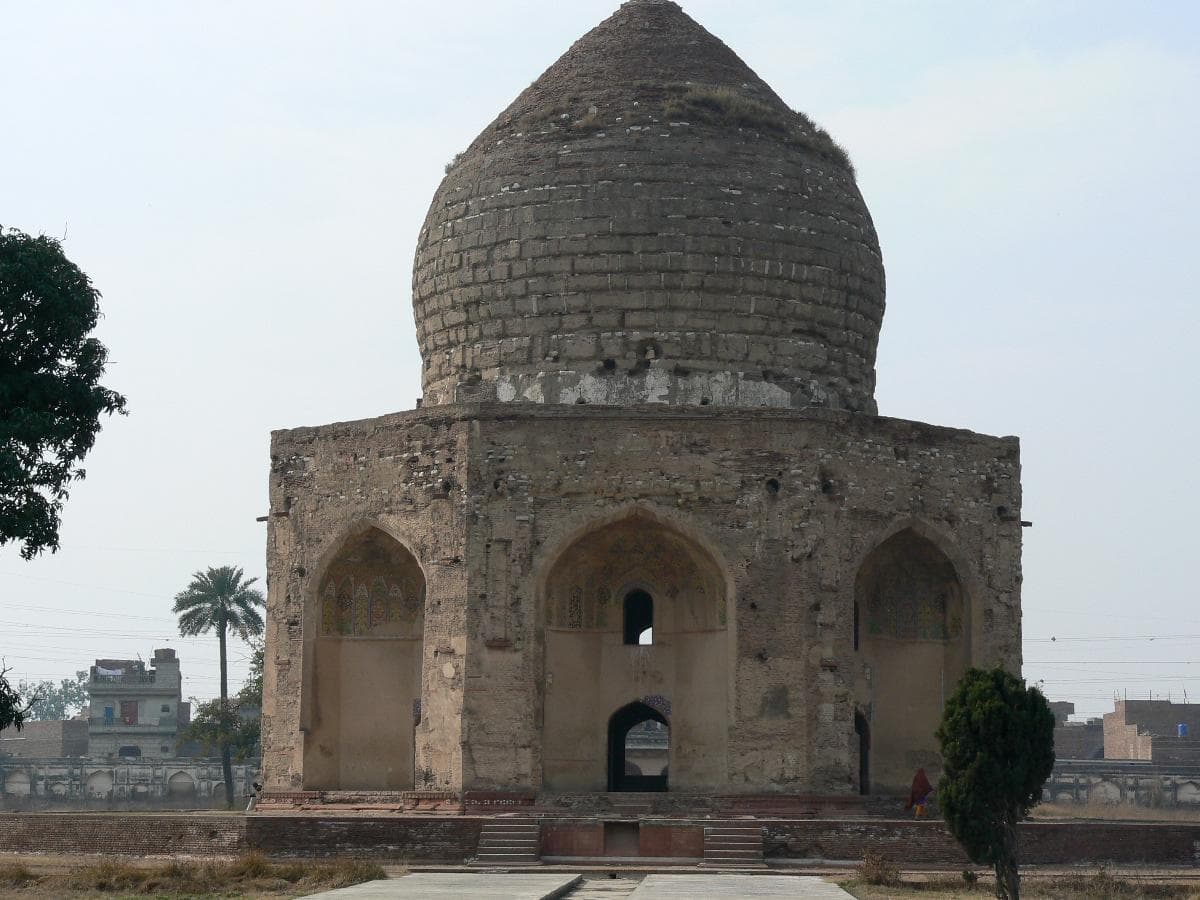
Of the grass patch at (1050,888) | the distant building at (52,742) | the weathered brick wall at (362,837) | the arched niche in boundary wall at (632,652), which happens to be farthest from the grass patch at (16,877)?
the distant building at (52,742)

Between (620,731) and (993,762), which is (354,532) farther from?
(993,762)

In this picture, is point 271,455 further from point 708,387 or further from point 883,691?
point 883,691

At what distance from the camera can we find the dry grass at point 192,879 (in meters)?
16.4

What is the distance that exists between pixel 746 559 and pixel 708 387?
2.24 meters

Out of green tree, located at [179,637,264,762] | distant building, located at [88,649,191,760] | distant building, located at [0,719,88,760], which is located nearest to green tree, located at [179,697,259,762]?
green tree, located at [179,637,264,762]

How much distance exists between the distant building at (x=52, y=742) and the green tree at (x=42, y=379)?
3993 cm

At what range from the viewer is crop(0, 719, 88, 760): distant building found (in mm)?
55062

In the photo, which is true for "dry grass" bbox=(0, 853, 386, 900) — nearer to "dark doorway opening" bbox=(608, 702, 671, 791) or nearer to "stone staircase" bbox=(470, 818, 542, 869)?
"stone staircase" bbox=(470, 818, 542, 869)

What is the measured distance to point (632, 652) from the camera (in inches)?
866

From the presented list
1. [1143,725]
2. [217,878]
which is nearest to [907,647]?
[217,878]

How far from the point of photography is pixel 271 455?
76.3ft

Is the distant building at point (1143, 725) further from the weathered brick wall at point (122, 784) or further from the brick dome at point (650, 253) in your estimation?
the brick dome at point (650, 253)

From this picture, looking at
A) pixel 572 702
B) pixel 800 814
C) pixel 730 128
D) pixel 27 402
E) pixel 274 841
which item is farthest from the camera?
pixel 730 128

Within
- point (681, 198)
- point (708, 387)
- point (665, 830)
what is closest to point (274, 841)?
point (665, 830)
